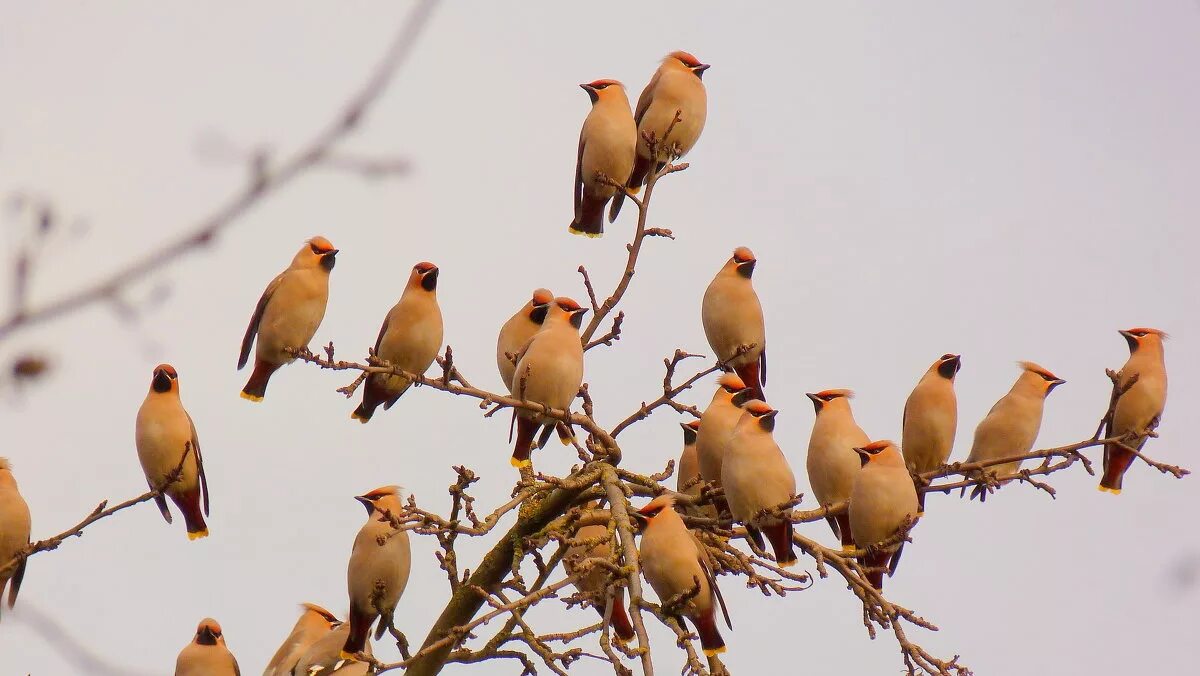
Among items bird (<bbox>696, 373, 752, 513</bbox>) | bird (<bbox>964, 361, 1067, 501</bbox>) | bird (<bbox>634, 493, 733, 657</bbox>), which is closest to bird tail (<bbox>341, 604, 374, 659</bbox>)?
bird (<bbox>634, 493, 733, 657</bbox>)

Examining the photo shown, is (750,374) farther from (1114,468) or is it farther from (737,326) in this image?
(1114,468)

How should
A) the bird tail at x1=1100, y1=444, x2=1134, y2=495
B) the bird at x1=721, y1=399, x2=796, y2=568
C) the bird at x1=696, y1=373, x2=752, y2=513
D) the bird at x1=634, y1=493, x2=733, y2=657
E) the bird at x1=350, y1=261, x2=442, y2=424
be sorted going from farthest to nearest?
the bird tail at x1=1100, y1=444, x2=1134, y2=495 < the bird at x1=350, y1=261, x2=442, y2=424 < the bird at x1=696, y1=373, x2=752, y2=513 < the bird at x1=721, y1=399, x2=796, y2=568 < the bird at x1=634, y1=493, x2=733, y2=657

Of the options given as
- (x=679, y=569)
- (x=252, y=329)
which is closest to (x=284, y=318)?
(x=252, y=329)

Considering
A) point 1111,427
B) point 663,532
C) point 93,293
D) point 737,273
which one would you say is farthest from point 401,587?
point 93,293

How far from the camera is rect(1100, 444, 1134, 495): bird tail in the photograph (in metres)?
6.60

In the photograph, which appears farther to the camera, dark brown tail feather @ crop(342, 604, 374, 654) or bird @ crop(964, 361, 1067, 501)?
bird @ crop(964, 361, 1067, 501)

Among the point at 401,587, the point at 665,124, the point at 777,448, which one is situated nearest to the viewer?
the point at 777,448

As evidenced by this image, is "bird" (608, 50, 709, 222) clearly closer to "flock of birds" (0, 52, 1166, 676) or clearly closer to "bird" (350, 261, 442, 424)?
"flock of birds" (0, 52, 1166, 676)

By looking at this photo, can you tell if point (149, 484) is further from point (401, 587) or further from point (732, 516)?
point (732, 516)

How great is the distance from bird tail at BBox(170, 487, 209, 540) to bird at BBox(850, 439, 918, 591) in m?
2.87

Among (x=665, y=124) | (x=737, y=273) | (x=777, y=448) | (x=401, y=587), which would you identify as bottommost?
(x=401, y=587)

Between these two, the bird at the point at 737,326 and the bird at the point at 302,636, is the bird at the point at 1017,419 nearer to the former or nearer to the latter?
the bird at the point at 737,326

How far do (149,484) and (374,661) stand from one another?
2295mm

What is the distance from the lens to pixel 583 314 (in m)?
6.11
